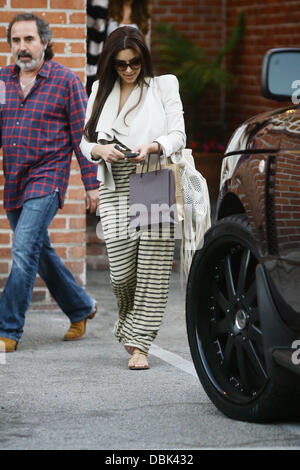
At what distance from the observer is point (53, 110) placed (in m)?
7.02

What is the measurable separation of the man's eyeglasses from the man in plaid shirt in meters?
0.86

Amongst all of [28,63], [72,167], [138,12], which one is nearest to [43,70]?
[28,63]

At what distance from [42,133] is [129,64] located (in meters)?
1.03

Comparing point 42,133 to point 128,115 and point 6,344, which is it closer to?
point 128,115

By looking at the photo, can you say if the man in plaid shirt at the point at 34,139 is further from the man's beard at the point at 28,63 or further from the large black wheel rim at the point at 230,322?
the large black wheel rim at the point at 230,322

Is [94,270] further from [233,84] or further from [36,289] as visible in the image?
[233,84]

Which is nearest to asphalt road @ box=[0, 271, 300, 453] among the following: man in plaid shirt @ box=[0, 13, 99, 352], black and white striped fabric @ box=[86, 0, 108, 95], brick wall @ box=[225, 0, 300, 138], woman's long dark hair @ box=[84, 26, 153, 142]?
man in plaid shirt @ box=[0, 13, 99, 352]

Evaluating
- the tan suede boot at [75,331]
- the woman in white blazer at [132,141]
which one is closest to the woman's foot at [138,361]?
the woman in white blazer at [132,141]

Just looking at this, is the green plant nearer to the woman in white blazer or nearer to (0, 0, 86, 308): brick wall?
(0, 0, 86, 308): brick wall

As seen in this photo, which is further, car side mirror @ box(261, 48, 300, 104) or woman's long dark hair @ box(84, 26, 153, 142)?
woman's long dark hair @ box(84, 26, 153, 142)

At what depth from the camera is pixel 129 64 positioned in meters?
6.18

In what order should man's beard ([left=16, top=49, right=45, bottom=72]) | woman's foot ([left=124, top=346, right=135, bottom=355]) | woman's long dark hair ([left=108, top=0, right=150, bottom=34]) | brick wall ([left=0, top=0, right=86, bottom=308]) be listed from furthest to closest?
woman's long dark hair ([left=108, top=0, right=150, bottom=34]), brick wall ([left=0, top=0, right=86, bottom=308]), man's beard ([left=16, top=49, right=45, bottom=72]), woman's foot ([left=124, top=346, right=135, bottom=355])

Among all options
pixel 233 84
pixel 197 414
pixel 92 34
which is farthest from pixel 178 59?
pixel 197 414

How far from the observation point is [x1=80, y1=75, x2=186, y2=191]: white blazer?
20.3 ft
